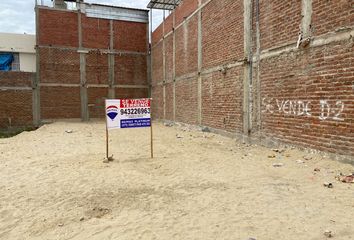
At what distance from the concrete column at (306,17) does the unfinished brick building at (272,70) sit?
0.07ft

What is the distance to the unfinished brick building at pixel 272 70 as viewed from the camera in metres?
6.44

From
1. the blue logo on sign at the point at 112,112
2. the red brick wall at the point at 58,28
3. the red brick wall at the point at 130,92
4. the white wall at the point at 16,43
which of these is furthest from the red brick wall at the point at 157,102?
the blue logo on sign at the point at 112,112

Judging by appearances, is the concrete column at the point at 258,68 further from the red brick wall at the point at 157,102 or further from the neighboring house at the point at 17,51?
the neighboring house at the point at 17,51

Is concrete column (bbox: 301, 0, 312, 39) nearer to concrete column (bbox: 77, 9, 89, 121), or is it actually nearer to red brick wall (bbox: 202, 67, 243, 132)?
red brick wall (bbox: 202, 67, 243, 132)

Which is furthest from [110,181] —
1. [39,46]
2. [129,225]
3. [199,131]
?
[39,46]

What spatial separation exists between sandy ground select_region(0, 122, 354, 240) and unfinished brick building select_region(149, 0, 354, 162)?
860mm

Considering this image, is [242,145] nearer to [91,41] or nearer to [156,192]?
[156,192]

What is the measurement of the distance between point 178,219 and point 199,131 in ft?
32.0

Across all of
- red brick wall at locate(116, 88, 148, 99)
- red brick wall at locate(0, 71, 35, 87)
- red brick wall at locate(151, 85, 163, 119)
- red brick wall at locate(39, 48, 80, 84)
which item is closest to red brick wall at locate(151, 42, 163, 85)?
red brick wall at locate(151, 85, 163, 119)

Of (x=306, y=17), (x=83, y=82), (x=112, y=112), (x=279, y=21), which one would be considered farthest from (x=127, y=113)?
(x=83, y=82)

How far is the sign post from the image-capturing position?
7.78 meters

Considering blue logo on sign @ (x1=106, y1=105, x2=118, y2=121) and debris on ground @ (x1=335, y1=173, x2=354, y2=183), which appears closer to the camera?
debris on ground @ (x1=335, y1=173, x2=354, y2=183)

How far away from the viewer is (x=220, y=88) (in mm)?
11797

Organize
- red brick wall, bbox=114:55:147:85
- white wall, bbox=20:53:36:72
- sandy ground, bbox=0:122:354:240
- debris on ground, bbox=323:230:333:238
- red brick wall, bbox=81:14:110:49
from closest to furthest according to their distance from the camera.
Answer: debris on ground, bbox=323:230:333:238 < sandy ground, bbox=0:122:354:240 < red brick wall, bbox=81:14:110:49 < red brick wall, bbox=114:55:147:85 < white wall, bbox=20:53:36:72
